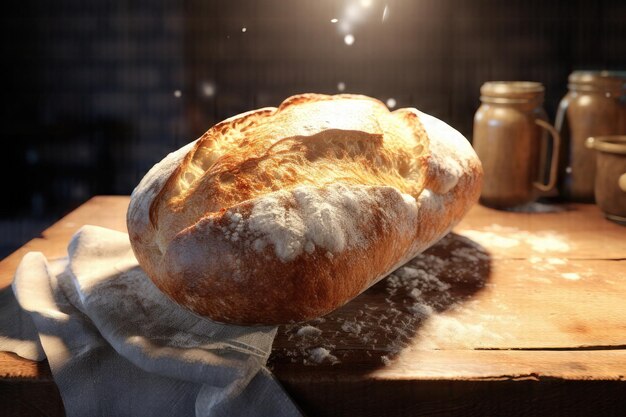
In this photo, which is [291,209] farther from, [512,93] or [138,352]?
[512,93]

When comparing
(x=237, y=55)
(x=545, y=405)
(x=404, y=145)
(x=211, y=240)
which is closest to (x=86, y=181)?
(x=237, y=55)

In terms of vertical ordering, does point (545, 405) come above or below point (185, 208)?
below

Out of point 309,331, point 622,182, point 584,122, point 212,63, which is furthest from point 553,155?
point 212,63

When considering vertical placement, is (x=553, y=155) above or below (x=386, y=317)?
above

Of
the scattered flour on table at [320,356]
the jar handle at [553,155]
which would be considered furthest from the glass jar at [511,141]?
the scattered flour on table at [320,356]

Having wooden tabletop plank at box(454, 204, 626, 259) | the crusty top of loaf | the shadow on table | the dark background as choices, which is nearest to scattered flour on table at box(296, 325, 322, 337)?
the shadow on table

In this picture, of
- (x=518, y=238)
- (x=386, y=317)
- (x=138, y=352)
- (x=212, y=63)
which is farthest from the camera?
(x=212, y=63)

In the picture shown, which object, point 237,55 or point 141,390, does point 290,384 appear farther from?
point 237,55
